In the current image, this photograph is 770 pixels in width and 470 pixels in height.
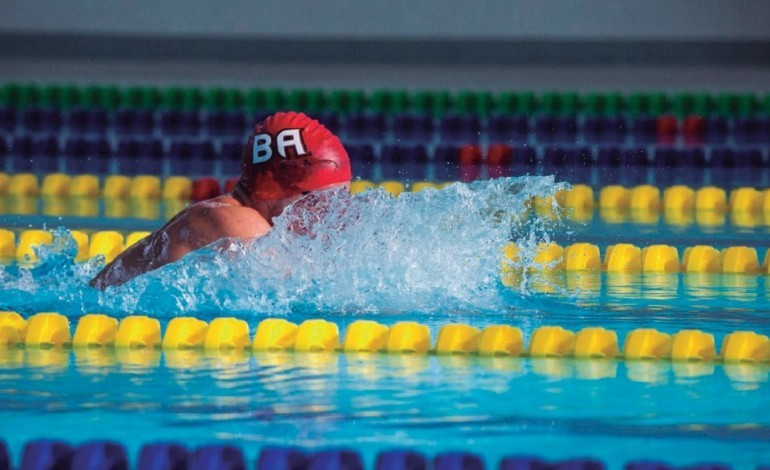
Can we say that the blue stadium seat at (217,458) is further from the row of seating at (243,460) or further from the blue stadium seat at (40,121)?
the blue stadium seat at (40,121)

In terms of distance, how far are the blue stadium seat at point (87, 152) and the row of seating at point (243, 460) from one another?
5.77 metres

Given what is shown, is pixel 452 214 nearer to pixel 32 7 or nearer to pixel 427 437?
pixel 427 437

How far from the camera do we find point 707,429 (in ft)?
10.5

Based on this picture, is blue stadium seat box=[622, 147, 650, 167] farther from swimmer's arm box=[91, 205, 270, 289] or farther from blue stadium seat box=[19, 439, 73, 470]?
blue stadium seat box=[19, 439, 73, 470]

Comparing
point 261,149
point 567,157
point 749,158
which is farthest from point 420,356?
point 749,158

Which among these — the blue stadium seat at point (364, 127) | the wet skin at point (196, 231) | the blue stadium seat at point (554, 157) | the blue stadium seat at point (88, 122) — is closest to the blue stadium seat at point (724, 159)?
the blue stadium seat at point (554, 157)

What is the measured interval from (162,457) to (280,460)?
0.22m

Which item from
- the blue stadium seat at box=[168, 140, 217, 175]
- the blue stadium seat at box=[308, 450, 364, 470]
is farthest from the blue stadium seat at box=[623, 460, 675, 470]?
the blue stadium seat at box=[168, 140, 217, 175]

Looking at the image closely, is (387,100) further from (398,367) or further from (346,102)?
(398,367)

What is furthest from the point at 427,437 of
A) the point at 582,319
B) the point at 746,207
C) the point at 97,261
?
the point at 746,207

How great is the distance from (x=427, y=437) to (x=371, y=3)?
7.81m

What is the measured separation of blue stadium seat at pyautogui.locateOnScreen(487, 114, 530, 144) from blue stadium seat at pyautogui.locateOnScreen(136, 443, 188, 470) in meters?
6.27

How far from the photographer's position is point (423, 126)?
8875mm

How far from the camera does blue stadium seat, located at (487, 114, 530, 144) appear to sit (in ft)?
28.9
